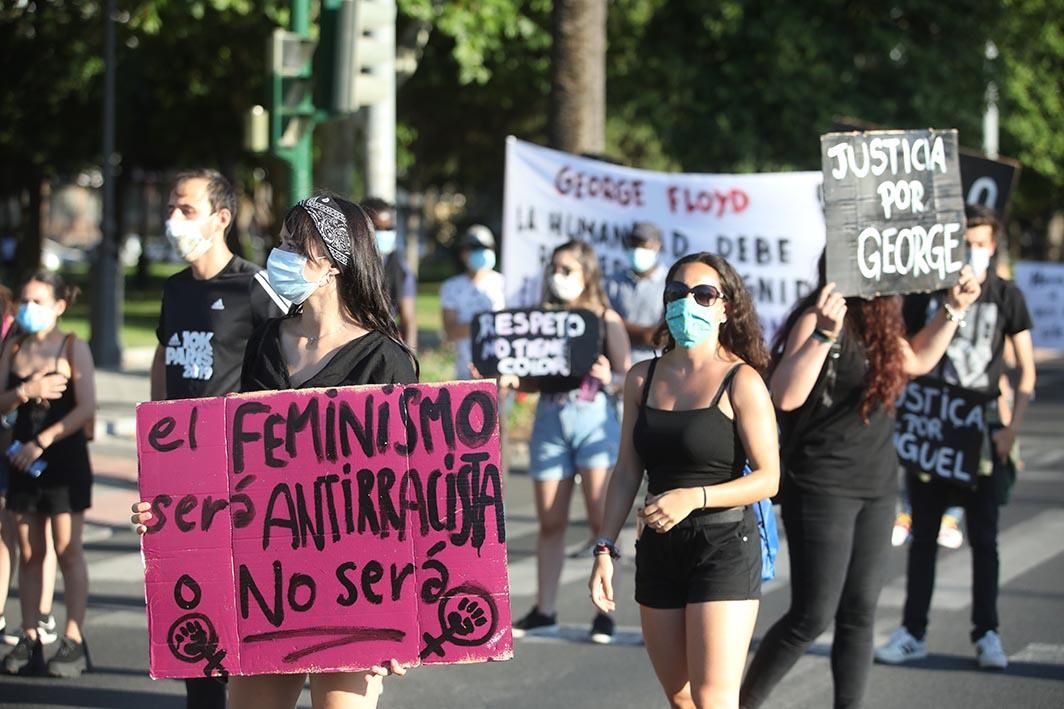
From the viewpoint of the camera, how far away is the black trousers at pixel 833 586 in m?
5.19

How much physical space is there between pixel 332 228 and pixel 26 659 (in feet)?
11.3

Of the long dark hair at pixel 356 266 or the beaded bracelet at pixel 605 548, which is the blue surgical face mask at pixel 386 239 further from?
the long dark hair at pixel 356 266

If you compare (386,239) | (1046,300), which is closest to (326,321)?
(386,239)

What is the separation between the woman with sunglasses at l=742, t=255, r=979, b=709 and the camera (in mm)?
5203

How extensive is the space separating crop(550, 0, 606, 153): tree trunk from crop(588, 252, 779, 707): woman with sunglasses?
31.6 ft

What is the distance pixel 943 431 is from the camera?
22.1ft

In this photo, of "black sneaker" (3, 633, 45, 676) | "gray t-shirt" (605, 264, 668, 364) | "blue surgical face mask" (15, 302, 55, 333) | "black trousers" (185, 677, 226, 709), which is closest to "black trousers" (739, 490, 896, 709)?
"black trousers" (185, 677, 226, 709)

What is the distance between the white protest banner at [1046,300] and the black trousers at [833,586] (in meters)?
9.11

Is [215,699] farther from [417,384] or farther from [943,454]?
[943,454]

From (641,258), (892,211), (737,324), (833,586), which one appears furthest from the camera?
(641,258)

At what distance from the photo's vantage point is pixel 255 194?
44.7m

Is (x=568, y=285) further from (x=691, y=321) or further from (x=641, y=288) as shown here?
(x=691, y=321)

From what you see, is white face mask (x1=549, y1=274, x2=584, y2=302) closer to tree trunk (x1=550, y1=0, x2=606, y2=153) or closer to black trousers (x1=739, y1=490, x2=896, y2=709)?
black trousers (x1=739, y1=490, x2=896, y2=709)

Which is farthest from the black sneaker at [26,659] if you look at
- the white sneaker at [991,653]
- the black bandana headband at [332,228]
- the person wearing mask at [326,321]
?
the white sneaker at [991,653]
